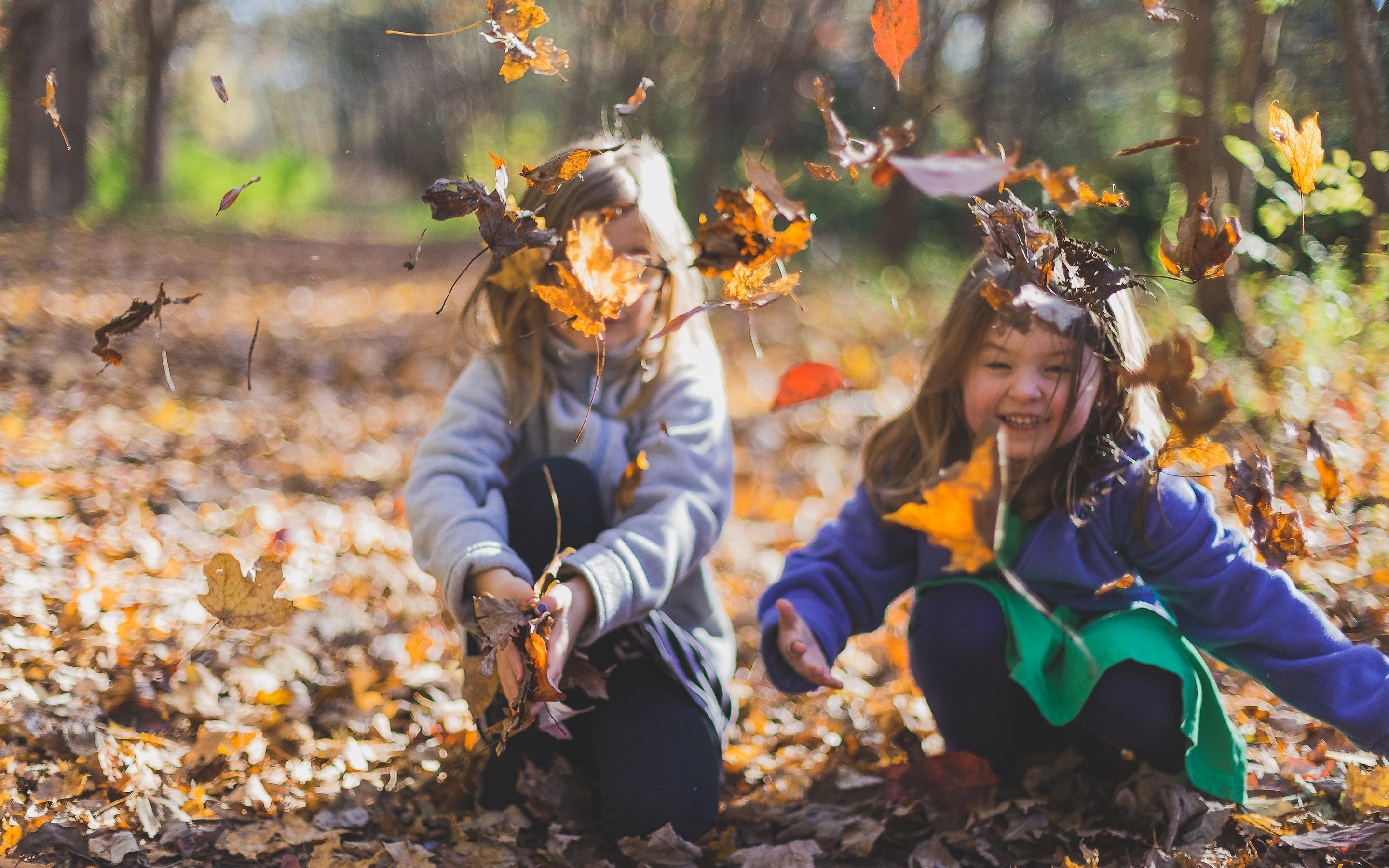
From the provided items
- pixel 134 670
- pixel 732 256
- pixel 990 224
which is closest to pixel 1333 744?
pixel 990 224

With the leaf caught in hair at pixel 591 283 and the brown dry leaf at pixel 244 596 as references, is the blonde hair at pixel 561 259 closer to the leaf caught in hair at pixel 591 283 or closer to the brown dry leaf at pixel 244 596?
the leaf caught in hair at pixel 591 283

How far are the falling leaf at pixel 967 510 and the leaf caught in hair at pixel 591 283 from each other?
20.0 inches

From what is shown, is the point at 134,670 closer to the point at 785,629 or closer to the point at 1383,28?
the point at 785,629

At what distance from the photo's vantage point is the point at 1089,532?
5.51ft

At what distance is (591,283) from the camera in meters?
1.37

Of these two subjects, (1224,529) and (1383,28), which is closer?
(1224,529)

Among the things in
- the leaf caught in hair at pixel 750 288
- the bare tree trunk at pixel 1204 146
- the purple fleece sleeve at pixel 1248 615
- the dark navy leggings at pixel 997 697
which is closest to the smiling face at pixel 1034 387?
the purple fleece sleeve at pixel 1248 615

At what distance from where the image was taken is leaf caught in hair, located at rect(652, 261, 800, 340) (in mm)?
1371

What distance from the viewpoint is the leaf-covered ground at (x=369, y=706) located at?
1622mm

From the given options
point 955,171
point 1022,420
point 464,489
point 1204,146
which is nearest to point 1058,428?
point 1022,420

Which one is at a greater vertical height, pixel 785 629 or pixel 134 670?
pixel 785 629

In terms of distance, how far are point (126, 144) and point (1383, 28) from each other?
16269mm

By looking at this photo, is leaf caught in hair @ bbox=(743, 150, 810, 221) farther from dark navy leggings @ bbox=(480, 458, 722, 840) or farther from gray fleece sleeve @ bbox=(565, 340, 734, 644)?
dark navy leggings @ bbox=(480, 458, 722, 840)

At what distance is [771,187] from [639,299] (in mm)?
617
